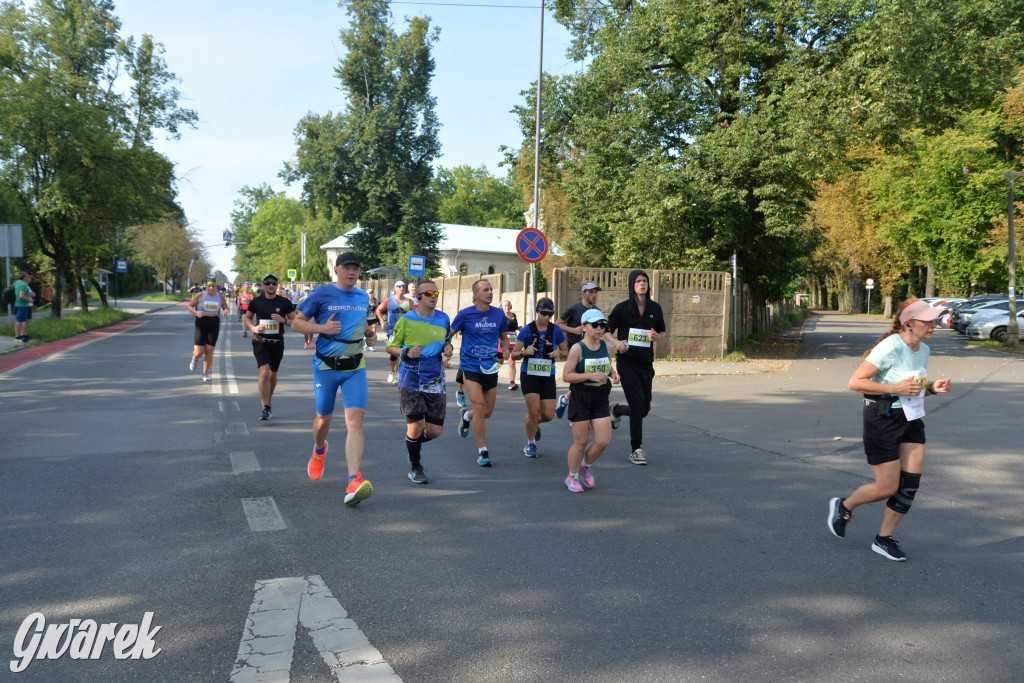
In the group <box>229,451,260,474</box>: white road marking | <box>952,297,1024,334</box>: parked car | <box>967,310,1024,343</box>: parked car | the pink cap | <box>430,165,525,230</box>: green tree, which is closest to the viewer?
the pink cap

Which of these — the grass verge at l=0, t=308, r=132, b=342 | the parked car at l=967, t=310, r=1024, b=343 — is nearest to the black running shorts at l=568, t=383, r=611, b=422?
the grass verge at l=0, t=308, r=132, b=342

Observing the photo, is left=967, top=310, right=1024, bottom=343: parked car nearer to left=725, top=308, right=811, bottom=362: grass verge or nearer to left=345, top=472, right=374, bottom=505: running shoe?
left=725, top=308, right=811, bottom=362: grass verge

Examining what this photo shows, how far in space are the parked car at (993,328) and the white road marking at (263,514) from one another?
29.6 m

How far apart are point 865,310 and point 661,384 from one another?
62.5 m

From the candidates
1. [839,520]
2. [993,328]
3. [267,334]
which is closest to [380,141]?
[993,328]

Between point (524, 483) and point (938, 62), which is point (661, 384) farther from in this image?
point (938, 62)

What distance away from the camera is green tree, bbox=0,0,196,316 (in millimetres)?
28891

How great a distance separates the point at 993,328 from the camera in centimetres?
2939

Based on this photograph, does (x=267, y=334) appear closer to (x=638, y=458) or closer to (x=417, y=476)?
(x=417, y=476)

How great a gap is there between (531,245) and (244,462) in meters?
10.6

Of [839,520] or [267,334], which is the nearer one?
[839,520]

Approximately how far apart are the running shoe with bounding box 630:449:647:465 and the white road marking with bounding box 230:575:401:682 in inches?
A: 169

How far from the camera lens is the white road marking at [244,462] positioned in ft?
24.3

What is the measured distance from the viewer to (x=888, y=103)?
2009cm
